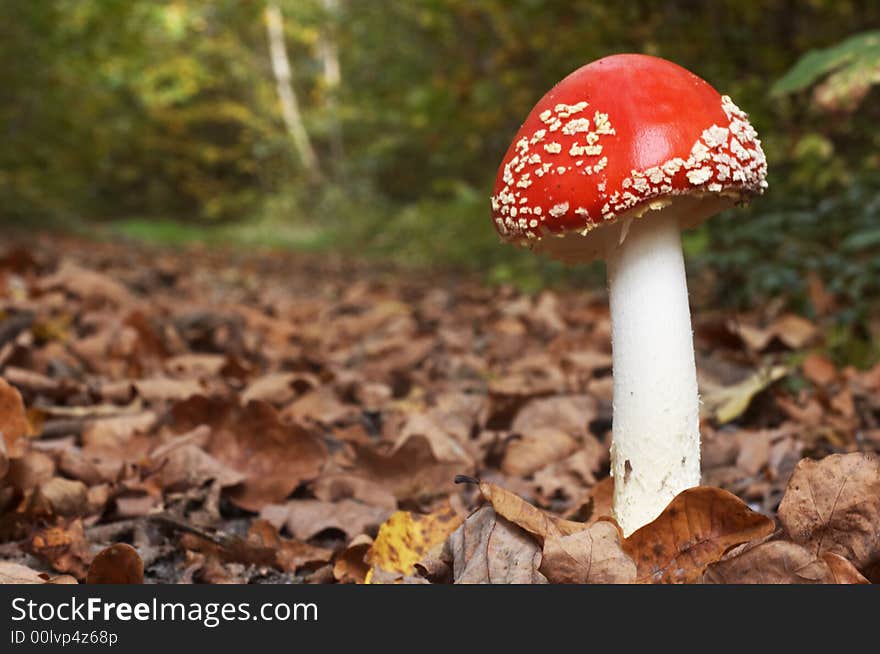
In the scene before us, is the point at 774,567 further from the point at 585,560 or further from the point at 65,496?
the point at 65,496

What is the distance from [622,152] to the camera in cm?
169

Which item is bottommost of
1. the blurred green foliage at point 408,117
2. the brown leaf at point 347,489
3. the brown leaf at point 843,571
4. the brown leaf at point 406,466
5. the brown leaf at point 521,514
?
the brown leaf at point 843,571

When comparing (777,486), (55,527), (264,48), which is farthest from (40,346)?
(264,48)

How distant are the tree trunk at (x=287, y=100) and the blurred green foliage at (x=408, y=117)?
33 cm

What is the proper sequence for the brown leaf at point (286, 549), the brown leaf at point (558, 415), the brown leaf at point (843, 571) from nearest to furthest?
1. the brown leaf at point (843, 571)
2. the brown leaf at point (286, 549)
3. the brown leaf at point (558, 415)

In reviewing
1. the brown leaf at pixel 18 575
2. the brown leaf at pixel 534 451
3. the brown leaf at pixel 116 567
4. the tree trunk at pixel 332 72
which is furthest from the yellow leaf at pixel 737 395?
the tree trunk at pixel 332 72

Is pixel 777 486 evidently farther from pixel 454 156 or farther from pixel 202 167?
pixel 202 167

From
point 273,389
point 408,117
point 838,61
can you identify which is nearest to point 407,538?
point 273,389

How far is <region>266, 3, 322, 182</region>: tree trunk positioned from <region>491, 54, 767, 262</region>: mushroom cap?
19535 mm

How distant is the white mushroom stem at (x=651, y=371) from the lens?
1903mm

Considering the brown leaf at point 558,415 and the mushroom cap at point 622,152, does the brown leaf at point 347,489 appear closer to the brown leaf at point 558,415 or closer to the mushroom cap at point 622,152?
the brown leaf at point 558,415

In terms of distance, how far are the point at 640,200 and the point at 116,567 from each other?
1312mm

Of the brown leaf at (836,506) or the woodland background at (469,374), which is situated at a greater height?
the woodland background at (469,374)

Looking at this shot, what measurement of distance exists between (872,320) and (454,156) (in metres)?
7.13
